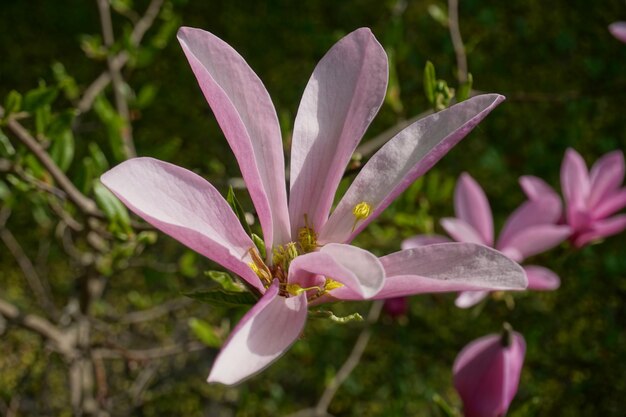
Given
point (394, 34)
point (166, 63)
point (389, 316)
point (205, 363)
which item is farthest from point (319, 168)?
point (166, 63)

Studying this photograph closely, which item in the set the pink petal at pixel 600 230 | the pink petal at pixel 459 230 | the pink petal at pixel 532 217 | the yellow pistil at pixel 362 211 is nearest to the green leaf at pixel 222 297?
the yellow pistil at pixel 362 211

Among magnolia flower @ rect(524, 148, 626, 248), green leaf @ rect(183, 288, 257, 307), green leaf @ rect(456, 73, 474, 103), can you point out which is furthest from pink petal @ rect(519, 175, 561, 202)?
green leaf @ rect(183, 288, 257, 307)

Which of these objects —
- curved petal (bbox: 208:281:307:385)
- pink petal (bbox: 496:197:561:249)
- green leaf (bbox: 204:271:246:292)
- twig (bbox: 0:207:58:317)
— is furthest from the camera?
twig (bbox: 0:207:58:317)

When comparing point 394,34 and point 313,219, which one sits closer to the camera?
point 313,219

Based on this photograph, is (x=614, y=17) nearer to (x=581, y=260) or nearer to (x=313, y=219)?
(x=581, y=260)

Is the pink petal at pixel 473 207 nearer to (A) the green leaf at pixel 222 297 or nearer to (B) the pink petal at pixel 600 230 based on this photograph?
(B) the pink petal at pixel 600 230

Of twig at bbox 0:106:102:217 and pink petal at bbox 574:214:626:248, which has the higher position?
twig at bbox 0:106:102:217

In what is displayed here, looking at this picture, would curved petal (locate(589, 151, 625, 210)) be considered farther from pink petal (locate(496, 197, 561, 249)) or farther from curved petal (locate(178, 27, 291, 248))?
curved petal (locate(178, 27, 291, 248))
